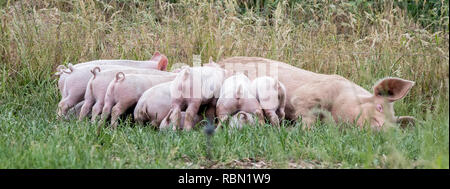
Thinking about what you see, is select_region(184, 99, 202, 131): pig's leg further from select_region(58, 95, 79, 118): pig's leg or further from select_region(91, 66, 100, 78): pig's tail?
select_region(58, 95, 79, 118): pig's leg

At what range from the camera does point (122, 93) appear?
483cm

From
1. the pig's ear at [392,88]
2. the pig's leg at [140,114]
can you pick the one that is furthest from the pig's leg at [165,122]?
the pig's ear at [392,88]

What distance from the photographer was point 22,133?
4.27 meters

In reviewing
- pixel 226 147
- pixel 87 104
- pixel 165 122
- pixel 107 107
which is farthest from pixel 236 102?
pixel 87 104

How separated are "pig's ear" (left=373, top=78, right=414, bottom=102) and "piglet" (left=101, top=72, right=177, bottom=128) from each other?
5.97ft

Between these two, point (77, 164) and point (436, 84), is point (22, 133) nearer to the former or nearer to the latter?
point (77, 164)

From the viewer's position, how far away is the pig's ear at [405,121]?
4703mm

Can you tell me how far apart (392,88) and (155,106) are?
181cm

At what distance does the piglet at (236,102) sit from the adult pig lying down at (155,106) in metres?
0.25

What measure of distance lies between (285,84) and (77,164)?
2351 millimetres

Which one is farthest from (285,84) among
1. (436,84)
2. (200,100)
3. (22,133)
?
(22,133)

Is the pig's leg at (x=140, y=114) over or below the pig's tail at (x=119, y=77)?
below

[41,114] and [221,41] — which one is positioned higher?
[221,41]

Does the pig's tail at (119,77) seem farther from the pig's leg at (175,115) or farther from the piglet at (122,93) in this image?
the pig's leg at (175,115)
